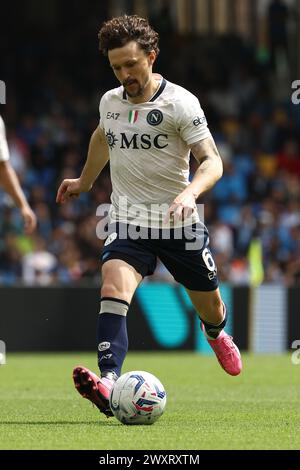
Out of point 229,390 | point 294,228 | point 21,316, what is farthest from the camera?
point 294,228

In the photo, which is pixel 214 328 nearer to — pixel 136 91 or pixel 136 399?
pixel 136 399

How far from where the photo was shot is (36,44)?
23.0 metres

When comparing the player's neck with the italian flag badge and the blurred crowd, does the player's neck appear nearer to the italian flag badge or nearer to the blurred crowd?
the italian flag badge

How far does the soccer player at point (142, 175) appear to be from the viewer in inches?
298

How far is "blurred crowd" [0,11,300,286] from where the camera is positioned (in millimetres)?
17969

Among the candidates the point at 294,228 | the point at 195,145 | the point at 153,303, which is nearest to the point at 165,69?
the point at 294,228

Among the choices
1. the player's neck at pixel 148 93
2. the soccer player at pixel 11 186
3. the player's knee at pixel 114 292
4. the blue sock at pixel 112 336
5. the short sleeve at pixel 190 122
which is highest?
the player's neck at pixel 148 93

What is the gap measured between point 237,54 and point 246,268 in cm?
657

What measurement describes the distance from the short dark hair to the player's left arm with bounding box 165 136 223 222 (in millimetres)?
713

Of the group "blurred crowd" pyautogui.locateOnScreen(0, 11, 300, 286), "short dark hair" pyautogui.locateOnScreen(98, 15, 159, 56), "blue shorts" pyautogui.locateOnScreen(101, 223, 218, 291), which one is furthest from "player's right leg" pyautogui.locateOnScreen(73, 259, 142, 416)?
"blurred crowd" pyautogui.locateOnScreen(0, 11, 300, 286)

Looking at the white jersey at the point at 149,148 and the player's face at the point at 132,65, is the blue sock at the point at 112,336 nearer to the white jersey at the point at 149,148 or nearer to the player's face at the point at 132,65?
the white jersey at the point at 149,148

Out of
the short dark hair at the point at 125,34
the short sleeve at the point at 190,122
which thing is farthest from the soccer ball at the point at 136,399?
the short dark hair at the point at 125,34

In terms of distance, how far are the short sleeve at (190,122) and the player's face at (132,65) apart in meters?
0.29

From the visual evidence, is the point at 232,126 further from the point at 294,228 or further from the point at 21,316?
the point at 21,316
